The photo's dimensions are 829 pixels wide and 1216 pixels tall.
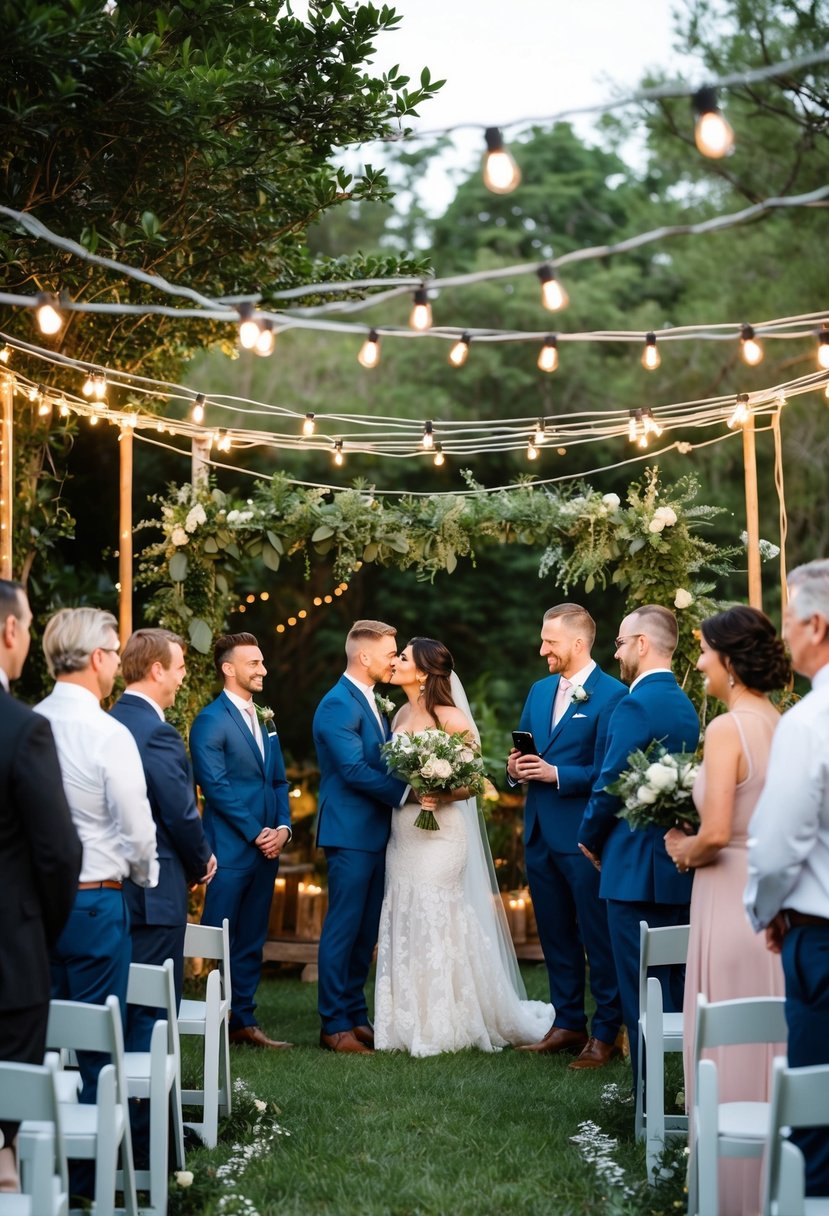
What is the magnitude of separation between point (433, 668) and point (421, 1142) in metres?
2.73

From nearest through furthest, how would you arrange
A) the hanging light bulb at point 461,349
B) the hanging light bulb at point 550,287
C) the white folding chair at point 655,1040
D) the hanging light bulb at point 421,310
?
the hanging light bulb at point 550,287 < the hanging light bulb at point 421,310 < the white folding chair at point 655,1040 < the hanging light bulb at point 461,349

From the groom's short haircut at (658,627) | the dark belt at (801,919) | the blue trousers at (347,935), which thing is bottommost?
the blue trousers at (347,935)

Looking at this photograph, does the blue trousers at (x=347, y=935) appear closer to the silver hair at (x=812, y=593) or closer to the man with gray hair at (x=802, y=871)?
the man with gray hair at (x=802, y=871)

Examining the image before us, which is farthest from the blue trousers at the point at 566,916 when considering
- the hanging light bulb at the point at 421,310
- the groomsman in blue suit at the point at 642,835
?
the hanging light bulb at the point at 421,310

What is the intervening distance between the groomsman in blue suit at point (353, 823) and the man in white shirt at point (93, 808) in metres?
2.79

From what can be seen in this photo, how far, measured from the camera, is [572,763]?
6.96 meters

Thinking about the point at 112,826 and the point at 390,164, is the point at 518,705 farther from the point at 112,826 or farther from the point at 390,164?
the point at 112,826

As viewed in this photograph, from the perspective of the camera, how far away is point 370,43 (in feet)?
24.3

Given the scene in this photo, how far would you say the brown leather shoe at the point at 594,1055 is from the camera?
6598mm

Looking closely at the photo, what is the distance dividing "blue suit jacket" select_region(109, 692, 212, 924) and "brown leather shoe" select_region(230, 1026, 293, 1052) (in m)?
2.24

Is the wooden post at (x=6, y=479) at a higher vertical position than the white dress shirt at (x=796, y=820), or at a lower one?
higher

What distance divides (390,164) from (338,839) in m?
15.5

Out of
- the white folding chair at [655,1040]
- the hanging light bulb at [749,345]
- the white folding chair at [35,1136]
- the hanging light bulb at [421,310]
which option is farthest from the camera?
the hanging light bulb at [749,345]

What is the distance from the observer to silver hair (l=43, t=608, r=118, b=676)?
4355mm
